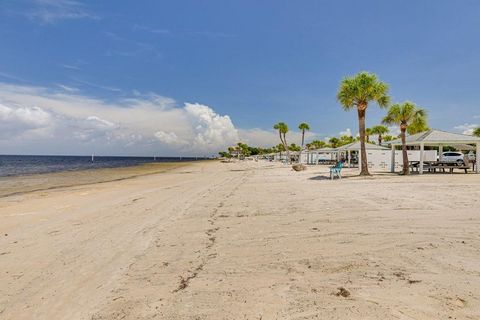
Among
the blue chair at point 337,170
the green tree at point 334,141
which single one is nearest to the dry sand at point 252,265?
the blue chair at point 337,170

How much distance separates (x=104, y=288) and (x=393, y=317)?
349 centimetres

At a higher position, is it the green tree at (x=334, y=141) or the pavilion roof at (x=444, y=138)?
the green tree at (x=334, y=141)

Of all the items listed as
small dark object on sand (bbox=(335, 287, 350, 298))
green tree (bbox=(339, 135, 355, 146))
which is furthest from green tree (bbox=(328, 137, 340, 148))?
small dark object on sand (bbox=(335, 287, 350, 298))

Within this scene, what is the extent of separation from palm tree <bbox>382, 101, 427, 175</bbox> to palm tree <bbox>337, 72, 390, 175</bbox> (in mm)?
1405

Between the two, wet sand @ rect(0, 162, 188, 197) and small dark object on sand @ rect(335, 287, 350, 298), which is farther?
wet sand @ rect(0, 162, 188, 197)

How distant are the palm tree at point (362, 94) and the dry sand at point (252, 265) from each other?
39.3 feet

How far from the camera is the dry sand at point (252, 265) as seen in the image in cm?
363

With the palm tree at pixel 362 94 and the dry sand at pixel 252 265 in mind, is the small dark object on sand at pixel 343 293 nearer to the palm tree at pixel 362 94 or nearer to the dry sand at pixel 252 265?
the dry sand at pixel 252 265

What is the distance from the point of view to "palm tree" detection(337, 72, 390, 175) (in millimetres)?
19703

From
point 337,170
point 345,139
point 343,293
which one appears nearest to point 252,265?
point 343,293

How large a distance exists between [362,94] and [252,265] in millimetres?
17516

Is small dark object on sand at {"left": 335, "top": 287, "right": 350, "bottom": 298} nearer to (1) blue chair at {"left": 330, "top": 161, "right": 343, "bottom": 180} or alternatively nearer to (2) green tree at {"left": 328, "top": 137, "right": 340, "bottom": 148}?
(1) blue chair at {"left": 330, "top": 161, "right": 343, "bottom": 180}

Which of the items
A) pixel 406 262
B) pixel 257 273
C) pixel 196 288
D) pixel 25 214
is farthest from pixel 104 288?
pixel 25 214

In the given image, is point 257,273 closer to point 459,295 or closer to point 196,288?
point 196,288
